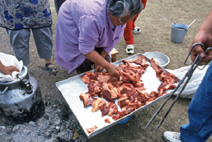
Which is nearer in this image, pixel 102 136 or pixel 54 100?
pixel 102 136

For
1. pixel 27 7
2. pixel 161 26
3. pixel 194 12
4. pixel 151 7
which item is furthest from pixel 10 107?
pixel 194 12

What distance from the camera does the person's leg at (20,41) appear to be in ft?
9.95

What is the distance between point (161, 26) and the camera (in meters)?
6.41

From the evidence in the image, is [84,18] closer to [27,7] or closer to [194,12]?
[27,7]

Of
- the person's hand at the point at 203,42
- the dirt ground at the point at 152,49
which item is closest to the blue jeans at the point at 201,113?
the person's hand at the point at 203,42

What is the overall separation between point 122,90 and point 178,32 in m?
3.54

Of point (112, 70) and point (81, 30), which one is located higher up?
point (81, 30)

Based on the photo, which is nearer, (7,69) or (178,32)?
(7,69)

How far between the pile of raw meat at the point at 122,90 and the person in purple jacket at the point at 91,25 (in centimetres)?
21

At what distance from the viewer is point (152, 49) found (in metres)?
5.09

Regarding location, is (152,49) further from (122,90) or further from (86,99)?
(86,99)

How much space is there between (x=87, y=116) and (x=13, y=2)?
2233 millimetres

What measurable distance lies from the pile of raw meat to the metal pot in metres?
0.74

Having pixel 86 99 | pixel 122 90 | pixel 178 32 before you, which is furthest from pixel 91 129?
pixel 178 32
